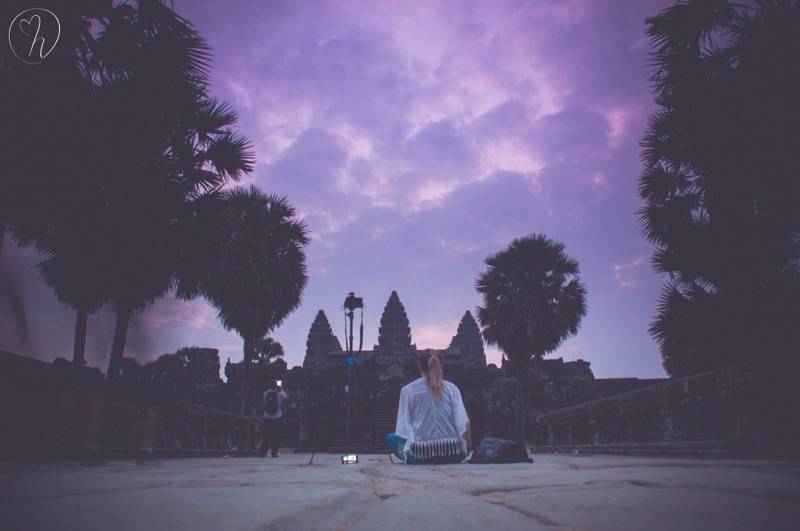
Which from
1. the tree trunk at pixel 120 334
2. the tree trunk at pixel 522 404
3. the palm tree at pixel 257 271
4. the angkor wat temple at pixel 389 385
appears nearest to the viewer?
the tree trunk at pixel 120 334

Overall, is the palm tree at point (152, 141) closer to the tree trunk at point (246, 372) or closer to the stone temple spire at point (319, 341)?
the tree trunk at point (246, 372)

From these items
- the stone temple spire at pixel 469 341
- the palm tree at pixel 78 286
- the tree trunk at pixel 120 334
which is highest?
the stone temple spire at pixel 469 341

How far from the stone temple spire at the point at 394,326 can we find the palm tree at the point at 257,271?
60.3m

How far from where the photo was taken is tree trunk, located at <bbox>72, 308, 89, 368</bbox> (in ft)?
46.5

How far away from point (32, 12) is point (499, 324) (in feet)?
67.4

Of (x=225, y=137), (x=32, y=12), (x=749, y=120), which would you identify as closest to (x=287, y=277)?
(x=225, y=137)

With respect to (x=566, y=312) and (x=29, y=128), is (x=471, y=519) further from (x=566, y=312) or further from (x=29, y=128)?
(x=566, y=312)

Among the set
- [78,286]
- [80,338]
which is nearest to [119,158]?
[78,286]

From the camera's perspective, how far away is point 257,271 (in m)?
18.6

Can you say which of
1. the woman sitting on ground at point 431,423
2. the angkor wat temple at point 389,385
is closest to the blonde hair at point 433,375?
the woman sitting on ground at point 431,423

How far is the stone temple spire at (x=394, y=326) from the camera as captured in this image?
81.6 metres

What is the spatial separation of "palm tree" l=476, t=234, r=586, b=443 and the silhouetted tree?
507 inches
